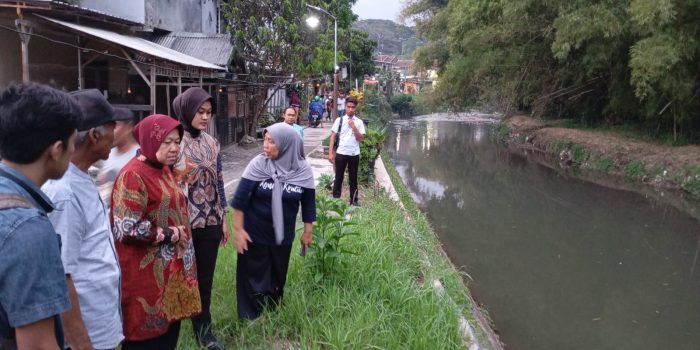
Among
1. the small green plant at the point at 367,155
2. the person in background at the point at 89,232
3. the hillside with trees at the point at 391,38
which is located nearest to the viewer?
the person in background at the point at 89,232

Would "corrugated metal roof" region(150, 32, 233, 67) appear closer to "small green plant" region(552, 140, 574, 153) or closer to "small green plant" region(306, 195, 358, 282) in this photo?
"small green plant" region(306, 195, 358, 282)

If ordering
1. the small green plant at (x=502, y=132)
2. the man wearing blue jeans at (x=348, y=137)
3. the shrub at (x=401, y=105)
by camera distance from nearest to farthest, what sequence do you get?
the man wearing blue jeans at (x=348, y=137), the small green plant at (x=502, y=132), the shrub at (x=401, y=105)

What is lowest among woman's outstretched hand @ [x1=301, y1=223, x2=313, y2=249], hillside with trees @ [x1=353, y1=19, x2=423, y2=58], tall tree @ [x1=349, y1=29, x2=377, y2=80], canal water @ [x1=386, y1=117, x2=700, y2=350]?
canal water @ [x1=386, y1=117, x2=700, y2=350]

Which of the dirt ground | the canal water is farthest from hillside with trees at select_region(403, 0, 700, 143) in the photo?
the canal water

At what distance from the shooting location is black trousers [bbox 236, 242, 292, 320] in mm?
3660

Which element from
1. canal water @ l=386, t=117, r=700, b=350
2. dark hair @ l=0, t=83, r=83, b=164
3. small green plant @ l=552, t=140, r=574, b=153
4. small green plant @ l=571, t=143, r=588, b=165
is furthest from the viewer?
small green plant @ l=552, t=140, r=574, b=153

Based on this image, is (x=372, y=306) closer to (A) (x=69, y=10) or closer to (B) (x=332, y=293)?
(B) (x=332, y=293)

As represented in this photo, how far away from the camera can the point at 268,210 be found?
3.61m

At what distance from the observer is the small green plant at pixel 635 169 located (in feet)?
51.3

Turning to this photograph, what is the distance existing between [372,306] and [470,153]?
2014 centimetres

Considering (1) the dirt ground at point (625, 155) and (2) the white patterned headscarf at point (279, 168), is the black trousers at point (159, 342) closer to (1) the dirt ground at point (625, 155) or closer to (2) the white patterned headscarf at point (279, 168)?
(2) the white patterned headscarf at point (279, 168)

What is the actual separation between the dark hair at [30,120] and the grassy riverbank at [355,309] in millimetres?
2078

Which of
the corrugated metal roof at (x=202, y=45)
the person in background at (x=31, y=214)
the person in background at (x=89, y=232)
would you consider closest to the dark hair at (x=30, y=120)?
the person in background at (x=31, y=214)

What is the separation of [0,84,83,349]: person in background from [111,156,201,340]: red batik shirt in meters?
0.89
